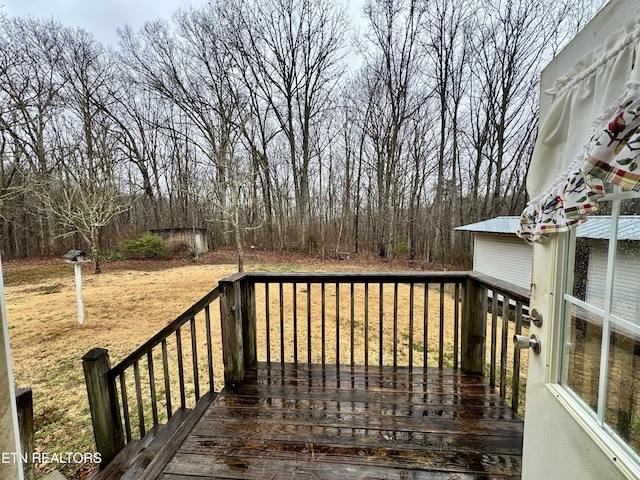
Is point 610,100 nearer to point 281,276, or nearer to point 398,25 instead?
point 281,276

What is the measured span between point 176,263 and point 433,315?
30.9ft

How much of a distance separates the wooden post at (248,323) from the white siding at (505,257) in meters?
6.01

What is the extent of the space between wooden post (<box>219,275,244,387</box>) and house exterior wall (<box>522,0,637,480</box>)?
1.88 meters

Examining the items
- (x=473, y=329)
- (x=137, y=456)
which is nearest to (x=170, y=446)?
(x=137, y=456)

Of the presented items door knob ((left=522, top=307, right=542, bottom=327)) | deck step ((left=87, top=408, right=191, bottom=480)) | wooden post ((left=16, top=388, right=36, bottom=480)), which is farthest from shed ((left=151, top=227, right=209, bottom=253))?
door knob ((left=522, top=307, right=542, bottom=327))

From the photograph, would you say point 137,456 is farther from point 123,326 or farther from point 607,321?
point 123,326

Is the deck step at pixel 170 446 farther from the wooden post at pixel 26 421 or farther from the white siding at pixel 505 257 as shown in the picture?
the white siding at pixel 505 257

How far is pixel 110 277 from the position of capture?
841cm

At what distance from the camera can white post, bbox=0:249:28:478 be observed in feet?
1.72

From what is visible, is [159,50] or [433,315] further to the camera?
[159,50]

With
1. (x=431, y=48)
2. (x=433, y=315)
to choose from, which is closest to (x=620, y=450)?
(x=433, y=315)

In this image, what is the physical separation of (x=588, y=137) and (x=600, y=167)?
15 cm

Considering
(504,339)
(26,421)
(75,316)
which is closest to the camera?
(26,421)

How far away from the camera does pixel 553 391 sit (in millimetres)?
1021
